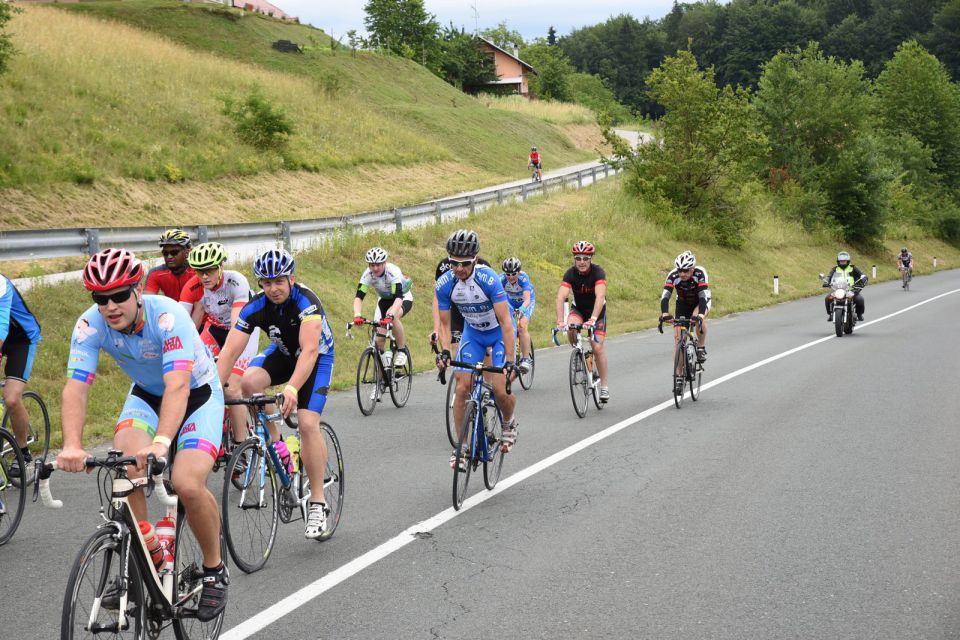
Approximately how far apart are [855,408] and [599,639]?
871 cm

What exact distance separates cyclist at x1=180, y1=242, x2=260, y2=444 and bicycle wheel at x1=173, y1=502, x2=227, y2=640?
2936mm

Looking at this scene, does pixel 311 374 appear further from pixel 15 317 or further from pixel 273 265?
pixel 15 317

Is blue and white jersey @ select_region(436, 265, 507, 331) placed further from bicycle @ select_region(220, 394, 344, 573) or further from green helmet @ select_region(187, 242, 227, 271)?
bicycle @ select_region(220, 394, 344, 573)

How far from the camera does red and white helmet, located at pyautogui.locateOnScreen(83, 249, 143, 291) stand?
446cm

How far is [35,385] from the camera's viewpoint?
1219 cm

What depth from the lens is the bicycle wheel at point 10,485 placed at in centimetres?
682

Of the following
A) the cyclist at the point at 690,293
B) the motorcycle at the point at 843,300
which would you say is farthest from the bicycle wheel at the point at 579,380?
the motorcycle at the point at 843,300


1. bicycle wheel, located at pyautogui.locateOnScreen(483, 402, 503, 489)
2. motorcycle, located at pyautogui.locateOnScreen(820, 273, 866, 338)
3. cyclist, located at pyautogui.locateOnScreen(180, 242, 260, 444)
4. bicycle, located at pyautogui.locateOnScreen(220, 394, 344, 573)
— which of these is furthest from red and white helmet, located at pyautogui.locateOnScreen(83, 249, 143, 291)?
motorcycle, located at pyautogui.locateOnScreen(820, 273, 866, 338)

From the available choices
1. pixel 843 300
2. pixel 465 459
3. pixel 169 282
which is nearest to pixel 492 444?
pixel 465 459

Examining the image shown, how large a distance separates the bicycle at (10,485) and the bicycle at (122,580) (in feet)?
8.66

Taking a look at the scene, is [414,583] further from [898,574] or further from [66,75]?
[66,75]

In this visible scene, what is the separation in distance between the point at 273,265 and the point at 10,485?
2.81 m

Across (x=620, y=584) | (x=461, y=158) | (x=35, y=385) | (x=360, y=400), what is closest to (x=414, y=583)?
(x=620, y=584)

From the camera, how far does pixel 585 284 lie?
1225 centimetres
